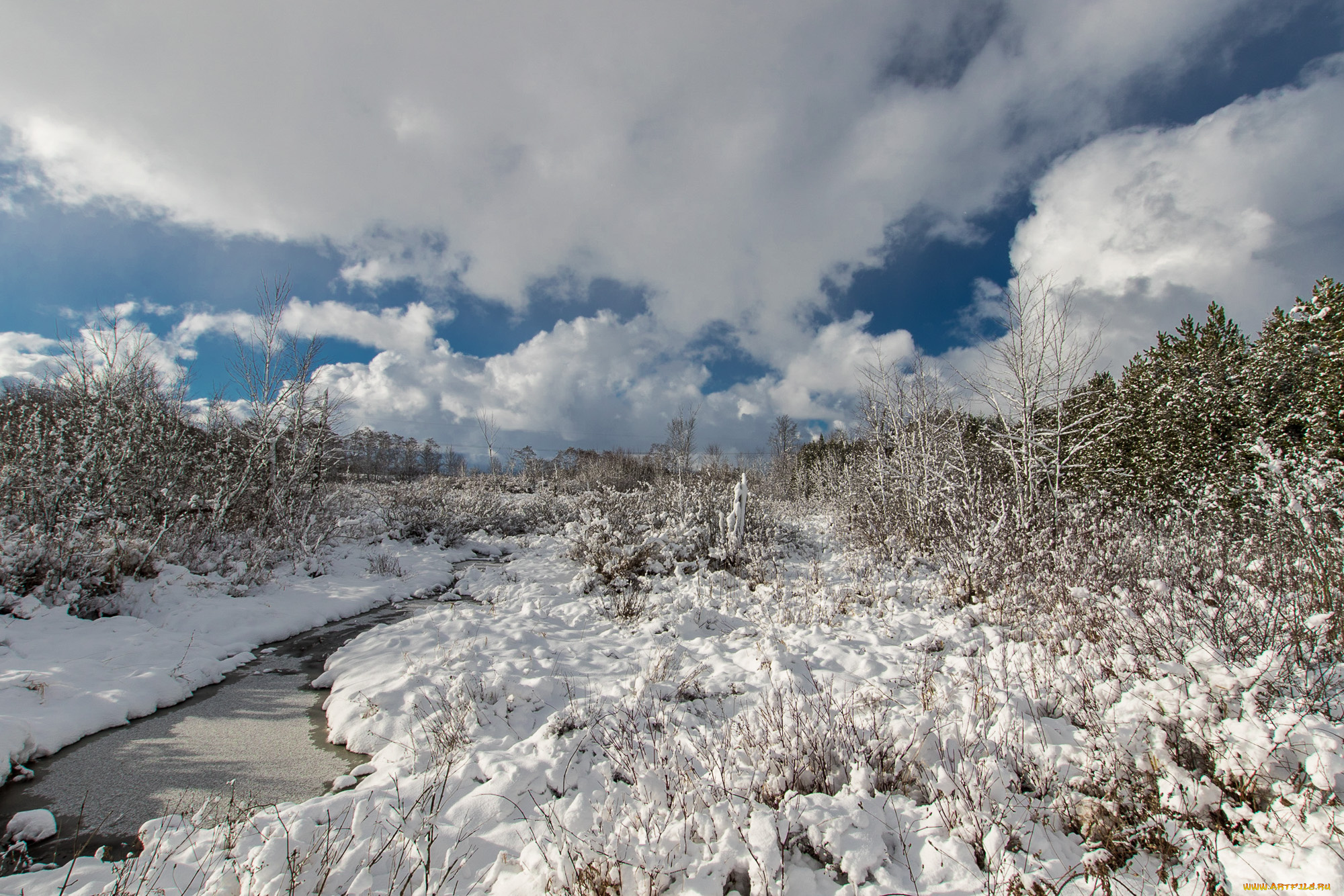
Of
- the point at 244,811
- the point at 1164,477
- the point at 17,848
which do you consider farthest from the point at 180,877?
the point at 1164,477

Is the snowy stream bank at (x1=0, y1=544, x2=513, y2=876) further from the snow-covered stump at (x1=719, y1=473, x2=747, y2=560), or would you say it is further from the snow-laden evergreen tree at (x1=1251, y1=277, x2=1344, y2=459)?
the snow-laden evergreen tree at (x1=1251, y1=277, x2=1344, y2=459)

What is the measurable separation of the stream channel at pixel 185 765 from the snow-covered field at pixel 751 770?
→ 0.22 metres

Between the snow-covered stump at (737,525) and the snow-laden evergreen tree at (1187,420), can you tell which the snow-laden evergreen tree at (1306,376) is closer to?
the snow-laden evergreen tree at (1187,420)

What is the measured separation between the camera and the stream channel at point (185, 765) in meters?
3.20

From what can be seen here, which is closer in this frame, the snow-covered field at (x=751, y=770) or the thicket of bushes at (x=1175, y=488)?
the snow-covered field at (x=751, y=770)

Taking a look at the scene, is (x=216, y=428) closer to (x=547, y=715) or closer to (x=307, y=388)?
(x=307, y=388)

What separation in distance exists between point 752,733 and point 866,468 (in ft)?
43.2

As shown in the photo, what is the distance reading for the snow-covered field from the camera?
2203mm

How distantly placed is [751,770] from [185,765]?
4.29 m

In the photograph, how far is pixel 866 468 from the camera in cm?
1529

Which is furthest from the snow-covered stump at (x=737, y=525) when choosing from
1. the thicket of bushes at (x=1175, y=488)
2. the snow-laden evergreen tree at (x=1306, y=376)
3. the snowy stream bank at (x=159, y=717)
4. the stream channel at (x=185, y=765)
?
the snow-laden evergreen tree at (x=1306, y=376)

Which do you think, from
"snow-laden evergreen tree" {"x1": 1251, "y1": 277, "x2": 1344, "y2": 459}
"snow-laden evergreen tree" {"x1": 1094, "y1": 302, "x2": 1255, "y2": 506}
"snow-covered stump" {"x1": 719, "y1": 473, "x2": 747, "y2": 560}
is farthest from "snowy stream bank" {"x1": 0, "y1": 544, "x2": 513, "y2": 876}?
"snow-laden evergreen tree" {"x1": 1251, "y1": 277, "x2": 1344, "y2": 459}

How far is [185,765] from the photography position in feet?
12.6

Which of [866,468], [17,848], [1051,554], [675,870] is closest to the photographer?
[675,870]
